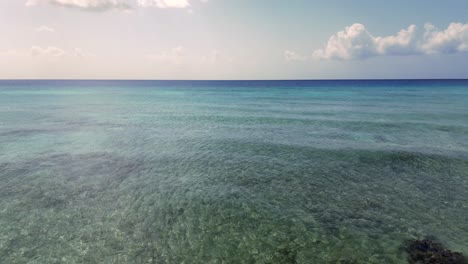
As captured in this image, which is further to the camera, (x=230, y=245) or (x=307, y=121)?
(x=307, y=121)

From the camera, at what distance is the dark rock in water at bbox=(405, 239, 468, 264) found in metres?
10.8

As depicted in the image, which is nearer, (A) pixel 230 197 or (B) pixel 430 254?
(B) pixel 430 254

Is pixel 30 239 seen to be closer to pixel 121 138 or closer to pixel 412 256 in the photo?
pixel 412 256

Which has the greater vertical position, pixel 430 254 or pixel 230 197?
pixel 230 197

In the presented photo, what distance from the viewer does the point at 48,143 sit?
1147 inches

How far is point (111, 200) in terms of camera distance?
1614 centimetres

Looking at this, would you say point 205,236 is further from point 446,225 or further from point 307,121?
point 307,121

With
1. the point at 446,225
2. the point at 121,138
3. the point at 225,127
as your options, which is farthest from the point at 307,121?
the point at 446,225

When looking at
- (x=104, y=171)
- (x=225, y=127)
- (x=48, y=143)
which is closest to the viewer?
(x=104, y=171)

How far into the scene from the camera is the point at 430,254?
440 inches

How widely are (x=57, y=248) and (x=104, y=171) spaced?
376 inches

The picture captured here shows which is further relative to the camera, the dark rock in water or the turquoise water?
the turquoise water

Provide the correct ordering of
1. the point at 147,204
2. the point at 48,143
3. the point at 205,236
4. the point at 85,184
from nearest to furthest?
the point at 205,236
the point at 147,204
the point at 85,184
the point at 48,143

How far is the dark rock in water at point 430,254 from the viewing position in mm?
10773
